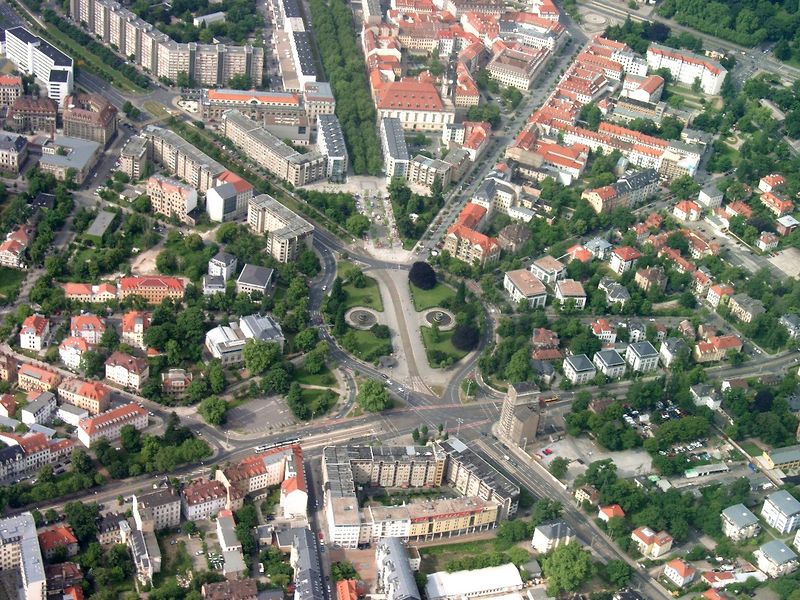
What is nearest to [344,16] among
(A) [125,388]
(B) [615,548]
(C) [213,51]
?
(C) [213,51]

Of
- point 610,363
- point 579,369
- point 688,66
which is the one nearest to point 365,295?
point 579,369

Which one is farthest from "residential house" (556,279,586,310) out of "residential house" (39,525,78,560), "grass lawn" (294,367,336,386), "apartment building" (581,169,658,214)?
"residential house" (39,525,78,560)

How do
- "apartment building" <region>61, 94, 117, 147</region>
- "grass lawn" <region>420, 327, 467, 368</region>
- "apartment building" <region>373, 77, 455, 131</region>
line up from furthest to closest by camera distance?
"apartment building" <region>373, 77, 455, 131</region> < "apartment building" <region>61, 94, 117, 147</region> < "grass lawn" <region>420, 327, 467, 368</region>

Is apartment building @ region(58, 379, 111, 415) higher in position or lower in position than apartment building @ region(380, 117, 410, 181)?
lower

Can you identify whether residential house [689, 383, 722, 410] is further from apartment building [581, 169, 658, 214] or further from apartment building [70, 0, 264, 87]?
apartment building [70, 0, 264, 87]

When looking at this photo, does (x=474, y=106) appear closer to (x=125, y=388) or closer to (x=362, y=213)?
(x=362, y=213)

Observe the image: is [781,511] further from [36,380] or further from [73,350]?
[36,380]
